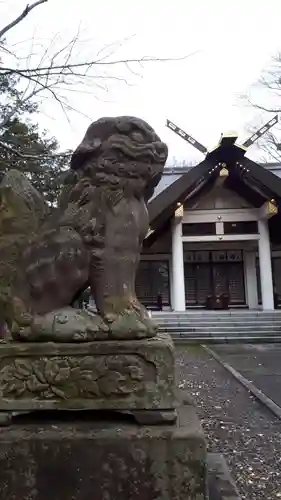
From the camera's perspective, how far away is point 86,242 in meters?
2.05

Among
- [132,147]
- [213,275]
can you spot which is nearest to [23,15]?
[132,147]

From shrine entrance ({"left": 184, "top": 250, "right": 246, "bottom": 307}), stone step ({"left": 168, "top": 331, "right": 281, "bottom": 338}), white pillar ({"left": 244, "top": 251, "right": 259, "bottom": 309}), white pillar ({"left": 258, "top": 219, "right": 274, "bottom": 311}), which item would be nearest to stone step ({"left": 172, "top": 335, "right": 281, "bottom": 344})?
stone step ({"left": 168, "top": 331, "right": 281, "bottom": 338})

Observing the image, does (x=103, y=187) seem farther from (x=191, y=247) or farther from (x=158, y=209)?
(x=191, y=247)

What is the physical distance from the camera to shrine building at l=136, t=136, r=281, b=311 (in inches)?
561

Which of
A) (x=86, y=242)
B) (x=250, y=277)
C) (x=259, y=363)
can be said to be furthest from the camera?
(x=250, y=277)

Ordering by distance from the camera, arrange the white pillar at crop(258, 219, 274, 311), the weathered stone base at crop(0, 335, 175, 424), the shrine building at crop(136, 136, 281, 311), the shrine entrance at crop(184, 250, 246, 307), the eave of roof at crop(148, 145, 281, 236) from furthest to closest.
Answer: the shrine entrance at crop(184, 250, 246, 307), the white pillar at crop(258, 219, 274, 311), the shrine building at crop(136, 136, 281, 311), the eave of roof at crop(148, 145, 281, 236), the weathered stone base at crop(0, 335, 175, 424)

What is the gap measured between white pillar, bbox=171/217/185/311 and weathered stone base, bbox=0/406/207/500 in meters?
12.6

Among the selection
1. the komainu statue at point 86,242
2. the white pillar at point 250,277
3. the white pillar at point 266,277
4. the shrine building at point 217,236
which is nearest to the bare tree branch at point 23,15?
the komainu statue at point 86,242

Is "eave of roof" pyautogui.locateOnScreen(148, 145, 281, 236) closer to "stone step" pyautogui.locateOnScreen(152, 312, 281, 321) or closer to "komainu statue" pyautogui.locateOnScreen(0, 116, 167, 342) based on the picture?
"stone step" pyautogui.locateOnScreen(152, 312, 281, 321)

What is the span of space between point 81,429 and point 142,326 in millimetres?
488

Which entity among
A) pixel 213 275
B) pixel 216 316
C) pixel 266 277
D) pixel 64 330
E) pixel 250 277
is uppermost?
pixel 213 275

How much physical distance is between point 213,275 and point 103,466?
16.0 meters

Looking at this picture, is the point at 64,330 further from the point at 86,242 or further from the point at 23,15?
the point at 23,15

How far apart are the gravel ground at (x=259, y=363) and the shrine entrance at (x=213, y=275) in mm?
5643
